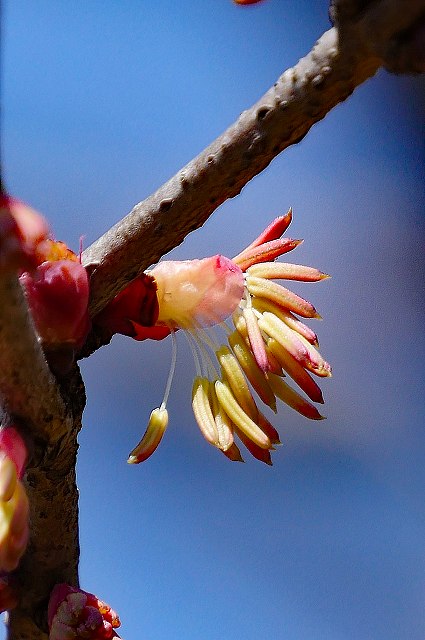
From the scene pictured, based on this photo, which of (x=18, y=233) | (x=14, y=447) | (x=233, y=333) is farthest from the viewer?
(x=233, y=333)

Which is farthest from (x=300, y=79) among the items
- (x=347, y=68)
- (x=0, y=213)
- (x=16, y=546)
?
(x=16, y=546)

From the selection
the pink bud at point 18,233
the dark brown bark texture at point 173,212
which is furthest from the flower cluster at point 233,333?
the pink bud at point 18,233

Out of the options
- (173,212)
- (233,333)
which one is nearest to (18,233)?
(173,212)

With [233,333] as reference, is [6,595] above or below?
below

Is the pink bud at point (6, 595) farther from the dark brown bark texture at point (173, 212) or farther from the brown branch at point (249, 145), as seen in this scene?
the brown branch at point (249, 145)

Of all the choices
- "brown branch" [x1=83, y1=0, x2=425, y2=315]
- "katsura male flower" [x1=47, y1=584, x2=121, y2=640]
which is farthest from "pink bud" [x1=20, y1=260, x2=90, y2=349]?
"katsura male flower" [x1=47, y1=584, x2=121, y2=640]

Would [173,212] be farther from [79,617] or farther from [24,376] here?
[79,617]
